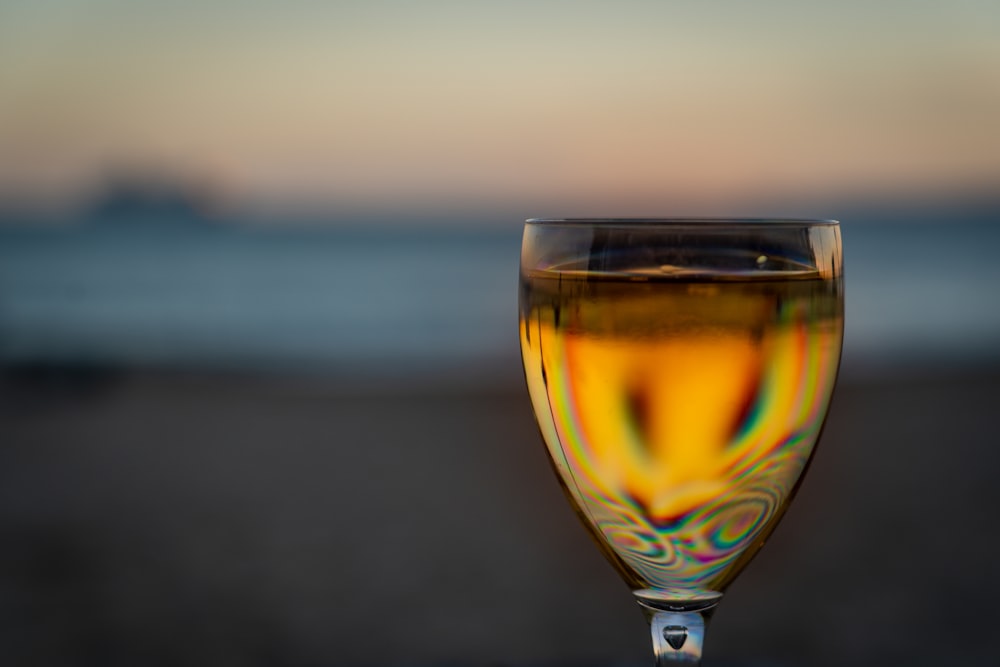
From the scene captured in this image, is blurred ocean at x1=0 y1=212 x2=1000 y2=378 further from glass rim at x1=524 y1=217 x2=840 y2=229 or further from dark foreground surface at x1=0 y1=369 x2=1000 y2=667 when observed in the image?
glass rim at x1=524 y1=217 x2=840 y2=229

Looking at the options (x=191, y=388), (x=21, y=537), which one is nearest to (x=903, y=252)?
(x=191, y=388)

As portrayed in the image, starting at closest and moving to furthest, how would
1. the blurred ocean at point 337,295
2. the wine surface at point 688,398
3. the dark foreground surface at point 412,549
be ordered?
the wine surface at point 688,398 → the dark foreground surface at point 412,549 → the blurred ocean at point 337,295

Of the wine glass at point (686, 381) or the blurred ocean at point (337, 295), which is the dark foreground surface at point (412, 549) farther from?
the blurred ocean at point (337, 295)

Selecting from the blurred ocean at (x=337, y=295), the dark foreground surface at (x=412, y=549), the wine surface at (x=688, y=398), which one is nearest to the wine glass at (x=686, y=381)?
the wine surface at (x=688, y=398)

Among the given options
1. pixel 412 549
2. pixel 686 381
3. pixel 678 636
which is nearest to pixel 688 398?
pixel 686 381

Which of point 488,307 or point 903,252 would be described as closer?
point 488,307

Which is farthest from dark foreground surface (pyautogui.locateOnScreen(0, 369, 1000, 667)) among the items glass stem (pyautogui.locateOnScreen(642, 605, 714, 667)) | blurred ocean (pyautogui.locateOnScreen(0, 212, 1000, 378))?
blurred ocean (pyautogui.locateOnScreen(0, 212, 1000, 378))

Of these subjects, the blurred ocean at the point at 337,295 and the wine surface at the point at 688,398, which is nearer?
the wine surface at the point at 688,398

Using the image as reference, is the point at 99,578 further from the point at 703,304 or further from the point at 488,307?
the point at 488,307
